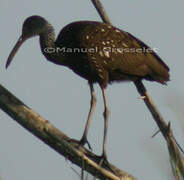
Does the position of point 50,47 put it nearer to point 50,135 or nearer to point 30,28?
point 30,28

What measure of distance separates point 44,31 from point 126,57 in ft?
3.63

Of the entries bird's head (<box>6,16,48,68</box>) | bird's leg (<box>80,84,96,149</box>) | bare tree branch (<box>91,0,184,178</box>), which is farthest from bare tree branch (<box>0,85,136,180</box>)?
bird's head (<box>6,16,48,68</box>)

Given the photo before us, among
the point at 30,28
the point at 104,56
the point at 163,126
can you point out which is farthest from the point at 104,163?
the point at 30,28

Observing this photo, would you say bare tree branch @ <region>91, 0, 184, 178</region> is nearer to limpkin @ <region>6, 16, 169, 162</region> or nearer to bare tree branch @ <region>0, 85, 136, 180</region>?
limpkin @ <region>6, 16, 169, 162</region>

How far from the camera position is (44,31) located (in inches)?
228

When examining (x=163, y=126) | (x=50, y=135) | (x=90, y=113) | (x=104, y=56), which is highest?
(x=50, y=135)

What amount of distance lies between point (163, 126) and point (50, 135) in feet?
3.74

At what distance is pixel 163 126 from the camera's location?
4273 millimetres

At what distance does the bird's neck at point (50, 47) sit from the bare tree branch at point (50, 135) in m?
1.68

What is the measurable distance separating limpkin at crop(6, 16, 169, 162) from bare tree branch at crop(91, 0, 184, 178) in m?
0.23

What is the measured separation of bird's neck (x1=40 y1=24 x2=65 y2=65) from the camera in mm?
5512

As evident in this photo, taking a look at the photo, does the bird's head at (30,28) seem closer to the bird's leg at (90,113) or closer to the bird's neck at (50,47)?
the bird's neck at (50,47)

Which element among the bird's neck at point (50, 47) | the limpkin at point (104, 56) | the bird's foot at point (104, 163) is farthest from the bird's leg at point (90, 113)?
the bird's foot at point (104, 163)

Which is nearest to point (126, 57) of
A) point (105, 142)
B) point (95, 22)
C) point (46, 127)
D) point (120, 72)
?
point (120, 72)
